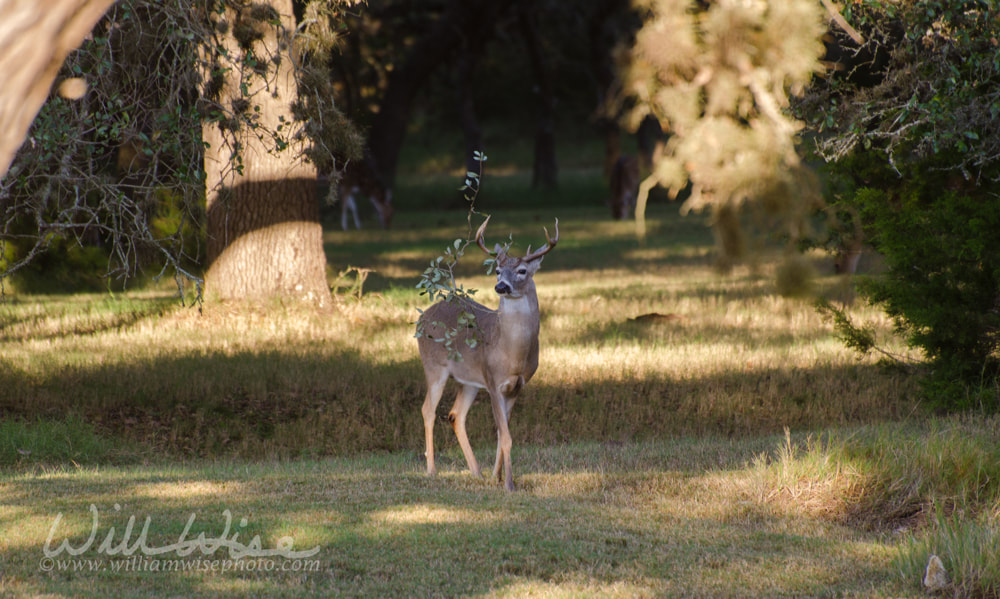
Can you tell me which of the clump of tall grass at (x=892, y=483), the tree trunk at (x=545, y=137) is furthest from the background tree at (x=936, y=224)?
the tree trunk at (x=545, y=137)

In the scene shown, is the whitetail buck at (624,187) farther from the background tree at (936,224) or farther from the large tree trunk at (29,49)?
the large tree trunk at (29,49)

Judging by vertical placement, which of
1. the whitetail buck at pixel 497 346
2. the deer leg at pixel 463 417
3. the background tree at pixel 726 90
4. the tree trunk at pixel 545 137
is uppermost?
the tree trunk at pixel 545 137

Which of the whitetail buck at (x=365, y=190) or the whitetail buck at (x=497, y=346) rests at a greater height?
the whitetail buck at (x=365, y=190)

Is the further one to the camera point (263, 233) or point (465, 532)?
point (263, 233)

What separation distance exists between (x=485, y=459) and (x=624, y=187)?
3080cm

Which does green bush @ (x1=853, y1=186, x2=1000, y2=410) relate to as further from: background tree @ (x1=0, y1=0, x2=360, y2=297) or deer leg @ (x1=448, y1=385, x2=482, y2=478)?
background tree @ (x1=0, y1=0, x2=360, y2=297)

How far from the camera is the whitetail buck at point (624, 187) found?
39031 millimetres

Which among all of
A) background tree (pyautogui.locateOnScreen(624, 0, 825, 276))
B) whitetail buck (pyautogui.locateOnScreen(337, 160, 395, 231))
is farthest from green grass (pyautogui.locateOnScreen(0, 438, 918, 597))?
whitetail buck (pyautogui.locateOnScreen(337, 160, 395, 231))

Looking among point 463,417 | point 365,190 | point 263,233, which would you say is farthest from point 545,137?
point 463,417

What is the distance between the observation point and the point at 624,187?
39750 mm

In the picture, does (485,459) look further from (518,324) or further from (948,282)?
(948,282)

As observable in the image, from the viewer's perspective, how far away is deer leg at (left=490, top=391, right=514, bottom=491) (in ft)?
27.2

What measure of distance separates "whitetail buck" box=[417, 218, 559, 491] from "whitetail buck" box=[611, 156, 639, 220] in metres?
29.3

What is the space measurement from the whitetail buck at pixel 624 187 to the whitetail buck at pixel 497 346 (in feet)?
96.1
